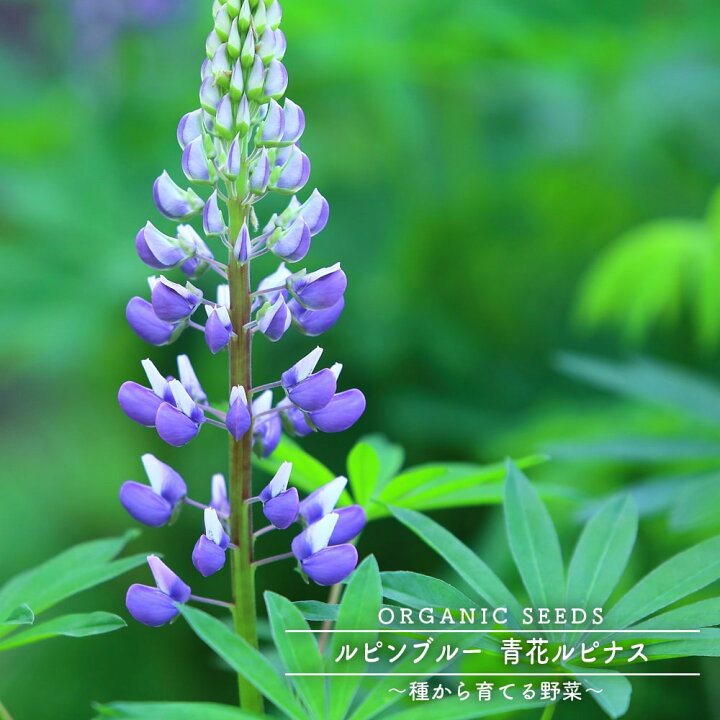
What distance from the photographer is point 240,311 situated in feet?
2.85

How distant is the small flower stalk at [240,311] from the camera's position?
85cm

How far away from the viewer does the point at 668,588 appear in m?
0.92

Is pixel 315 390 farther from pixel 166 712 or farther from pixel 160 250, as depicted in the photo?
pixel 166 712

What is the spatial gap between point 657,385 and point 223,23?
997 mm

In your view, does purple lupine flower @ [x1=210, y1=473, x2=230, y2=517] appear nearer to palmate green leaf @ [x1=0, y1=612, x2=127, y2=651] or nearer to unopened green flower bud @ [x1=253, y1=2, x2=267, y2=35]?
palmate green leaf @ [x1=0, y1=612, x2=127, y2=651]

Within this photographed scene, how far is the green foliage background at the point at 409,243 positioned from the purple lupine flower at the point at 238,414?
1.38 meters

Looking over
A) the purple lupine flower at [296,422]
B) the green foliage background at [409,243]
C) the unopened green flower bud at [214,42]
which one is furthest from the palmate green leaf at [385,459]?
the green foliage background at [409,243]

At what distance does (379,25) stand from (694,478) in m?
1.74

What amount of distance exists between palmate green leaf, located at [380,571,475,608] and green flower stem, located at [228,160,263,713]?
127 mm

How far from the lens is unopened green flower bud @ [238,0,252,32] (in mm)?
829

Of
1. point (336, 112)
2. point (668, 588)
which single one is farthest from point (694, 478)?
point (336, 112)

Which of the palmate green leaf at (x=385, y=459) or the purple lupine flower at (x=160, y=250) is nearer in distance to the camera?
the purple lupine flower at (x=160, y=250)

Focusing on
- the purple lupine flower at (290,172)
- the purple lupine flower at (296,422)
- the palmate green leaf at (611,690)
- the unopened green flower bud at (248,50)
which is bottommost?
the palmate green leaf at (611,690)

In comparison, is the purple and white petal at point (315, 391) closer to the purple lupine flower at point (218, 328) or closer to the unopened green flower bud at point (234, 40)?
the purple lupine flower at point (218, 328)
